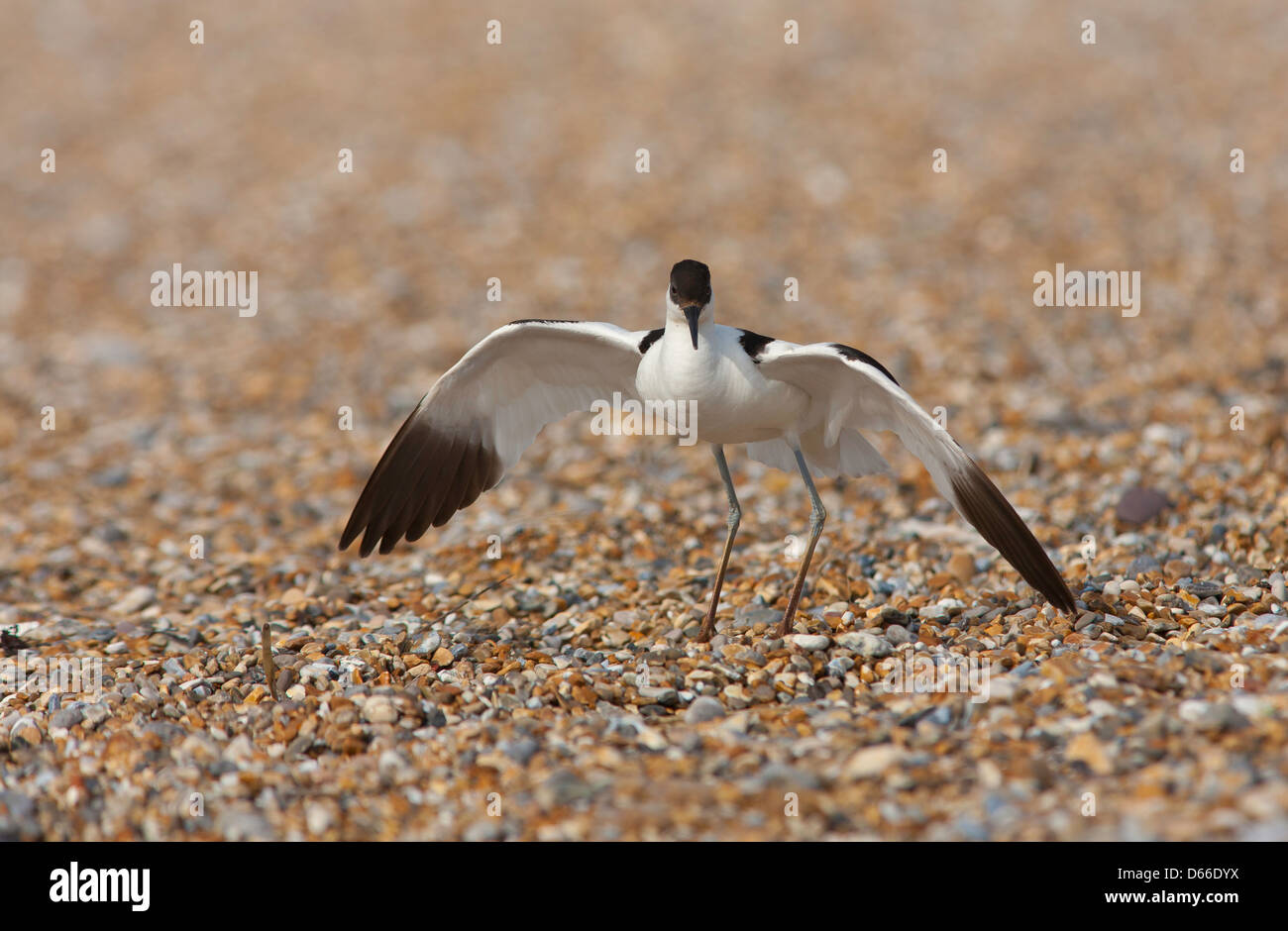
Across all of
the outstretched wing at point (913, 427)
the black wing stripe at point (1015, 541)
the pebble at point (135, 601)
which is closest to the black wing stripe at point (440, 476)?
the outstretched wing at point (913, 427)

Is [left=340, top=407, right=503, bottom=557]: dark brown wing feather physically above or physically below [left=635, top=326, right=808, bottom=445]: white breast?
below

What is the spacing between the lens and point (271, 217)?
14.9 metres

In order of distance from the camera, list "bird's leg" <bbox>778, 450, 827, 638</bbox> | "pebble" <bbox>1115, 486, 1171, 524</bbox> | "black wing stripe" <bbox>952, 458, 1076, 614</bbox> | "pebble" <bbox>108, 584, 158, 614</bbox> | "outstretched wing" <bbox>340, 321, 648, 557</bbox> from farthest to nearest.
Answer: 1. "pebble" <bbox>1115, 486, 1171, 524</bbox>
2. "pebble" <bbox>108, 584, 158, 614</bbox>
3. "outstretched wing" <bbox>340, 321, 648, 557</bbox>
4. "bird's leg" <bbox>778, 450, 827, 638</bbox>
5. "black wing stripe" <bbox>952, 458, 1076, 614</bbox>

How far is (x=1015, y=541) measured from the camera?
540 centimetres

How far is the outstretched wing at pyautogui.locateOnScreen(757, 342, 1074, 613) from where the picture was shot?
5.38m

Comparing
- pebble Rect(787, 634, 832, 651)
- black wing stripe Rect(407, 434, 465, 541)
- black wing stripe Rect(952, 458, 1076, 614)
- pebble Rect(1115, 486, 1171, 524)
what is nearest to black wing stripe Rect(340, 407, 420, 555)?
black wing stripe Rect(407, 434, 465, 541)

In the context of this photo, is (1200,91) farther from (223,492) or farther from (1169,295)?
(223,492)

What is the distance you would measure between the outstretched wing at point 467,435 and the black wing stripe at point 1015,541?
6.04 feet

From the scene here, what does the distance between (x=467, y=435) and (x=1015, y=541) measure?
9.23ft

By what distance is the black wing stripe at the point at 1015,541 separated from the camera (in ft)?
17.6

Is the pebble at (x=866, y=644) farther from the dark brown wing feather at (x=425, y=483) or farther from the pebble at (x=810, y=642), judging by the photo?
the dark brown wing feather at (x=425, y=483)

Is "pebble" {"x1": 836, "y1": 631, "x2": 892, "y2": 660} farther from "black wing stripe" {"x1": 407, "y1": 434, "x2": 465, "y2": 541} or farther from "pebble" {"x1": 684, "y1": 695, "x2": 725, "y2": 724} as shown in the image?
"black wing stripe" {"x1": 407, "y1": 434, "x2": 465, "y2": 541}

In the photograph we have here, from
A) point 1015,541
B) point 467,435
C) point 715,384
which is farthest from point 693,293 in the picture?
point 1015,541

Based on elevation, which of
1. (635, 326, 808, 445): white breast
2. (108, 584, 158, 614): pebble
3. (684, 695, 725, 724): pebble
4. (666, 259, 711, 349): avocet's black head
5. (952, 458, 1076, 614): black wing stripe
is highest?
(666, 259, 711, 349): avocet's black head
